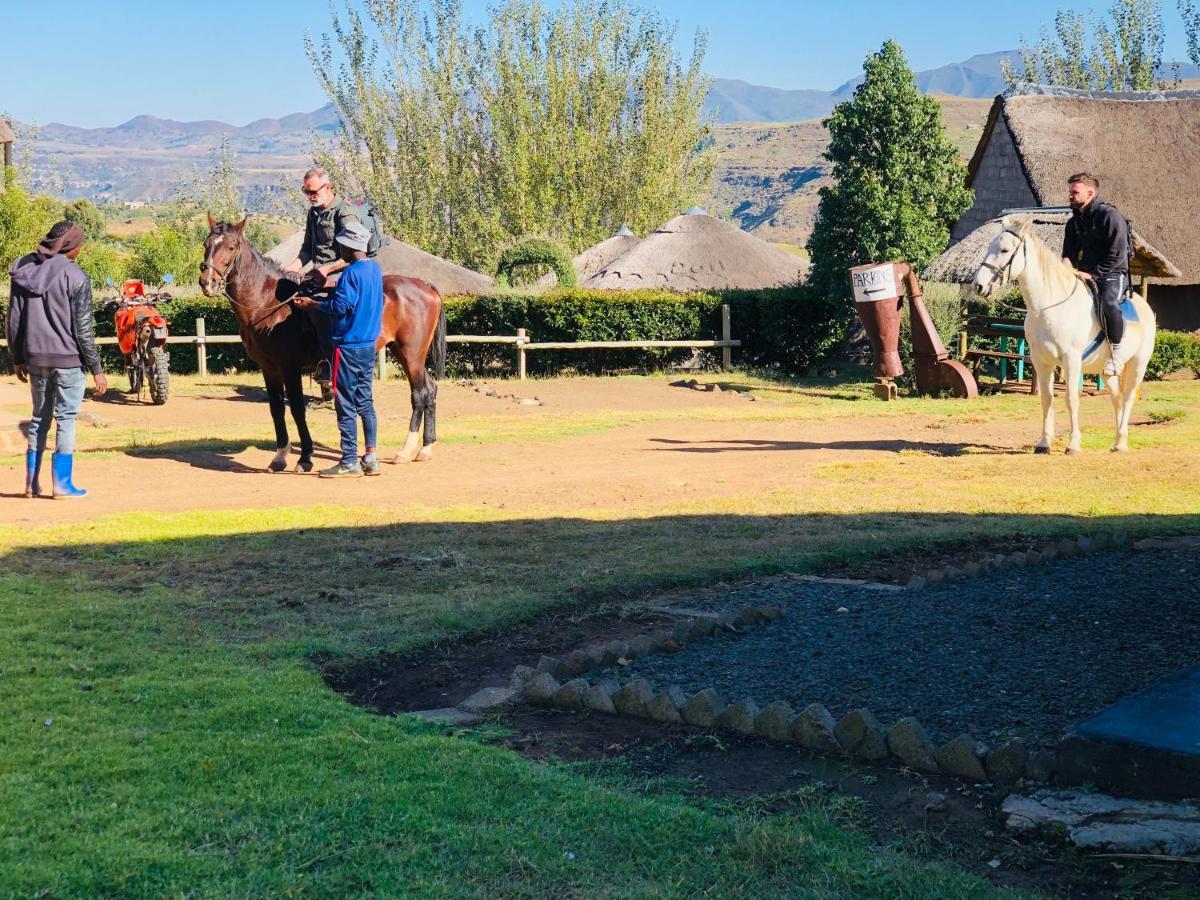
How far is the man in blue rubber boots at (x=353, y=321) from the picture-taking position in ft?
39.9

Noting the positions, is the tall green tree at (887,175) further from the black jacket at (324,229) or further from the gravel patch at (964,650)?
the gravel patch at (964,650)

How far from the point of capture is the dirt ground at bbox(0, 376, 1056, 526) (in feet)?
38.3

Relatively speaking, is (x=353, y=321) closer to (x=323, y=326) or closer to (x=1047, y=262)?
(x=323, y=326)

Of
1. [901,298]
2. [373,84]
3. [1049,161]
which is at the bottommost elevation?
[901,298]

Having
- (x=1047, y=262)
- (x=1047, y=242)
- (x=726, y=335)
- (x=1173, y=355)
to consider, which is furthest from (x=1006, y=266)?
(x=1173, y=355)

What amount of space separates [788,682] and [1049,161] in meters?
22.8

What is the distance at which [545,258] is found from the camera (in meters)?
27.5

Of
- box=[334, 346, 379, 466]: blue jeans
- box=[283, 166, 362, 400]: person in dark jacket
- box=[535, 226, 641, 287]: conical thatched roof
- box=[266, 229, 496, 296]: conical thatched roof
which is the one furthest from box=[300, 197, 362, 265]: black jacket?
box=[535, 226, 641, 287]: conical thatched roof

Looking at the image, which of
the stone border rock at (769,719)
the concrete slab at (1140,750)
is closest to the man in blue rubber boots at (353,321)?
the stone border rock at (769,719)

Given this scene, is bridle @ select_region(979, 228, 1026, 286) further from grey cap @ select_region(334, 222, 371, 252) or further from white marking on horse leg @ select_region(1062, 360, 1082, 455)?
grey cap @ select_region(334, 222, 371, 252)

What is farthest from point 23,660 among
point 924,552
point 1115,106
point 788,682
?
point 1115,106

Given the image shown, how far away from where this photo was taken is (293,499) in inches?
456

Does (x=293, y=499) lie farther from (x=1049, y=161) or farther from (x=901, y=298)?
(x=1049, y=161)

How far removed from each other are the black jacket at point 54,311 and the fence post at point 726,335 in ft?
47.9
